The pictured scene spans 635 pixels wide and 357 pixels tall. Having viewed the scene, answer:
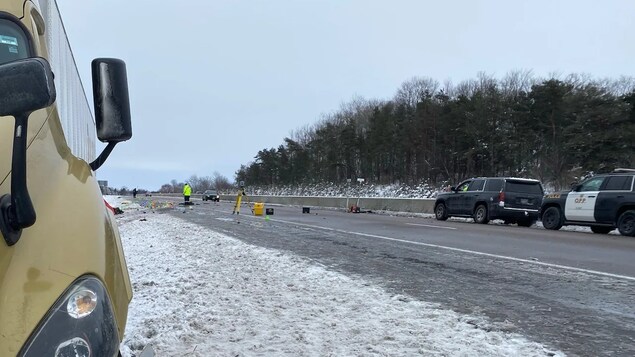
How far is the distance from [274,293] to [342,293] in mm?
884

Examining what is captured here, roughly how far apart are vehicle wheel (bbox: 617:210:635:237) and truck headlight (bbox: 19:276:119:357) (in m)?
16.9

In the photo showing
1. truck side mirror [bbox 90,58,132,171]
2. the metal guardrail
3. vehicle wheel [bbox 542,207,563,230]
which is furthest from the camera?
the metal guardrail

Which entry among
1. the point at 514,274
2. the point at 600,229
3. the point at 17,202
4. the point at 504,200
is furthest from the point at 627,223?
the point at 17,202

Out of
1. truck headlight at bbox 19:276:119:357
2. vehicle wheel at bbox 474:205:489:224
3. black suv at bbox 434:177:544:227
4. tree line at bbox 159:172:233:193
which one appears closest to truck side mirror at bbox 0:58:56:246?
→ truck headlight at bbox 19:276:119:357

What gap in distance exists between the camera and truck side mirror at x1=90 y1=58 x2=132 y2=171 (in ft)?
8.91

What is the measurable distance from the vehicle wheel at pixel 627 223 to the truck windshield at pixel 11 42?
17.0 meters

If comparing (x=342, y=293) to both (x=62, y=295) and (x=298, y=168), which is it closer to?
(x=62, y=295)

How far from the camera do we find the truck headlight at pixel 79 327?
1.49m

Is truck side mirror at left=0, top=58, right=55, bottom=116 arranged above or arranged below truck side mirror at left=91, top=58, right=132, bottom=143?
Result: below

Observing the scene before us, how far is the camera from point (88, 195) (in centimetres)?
205

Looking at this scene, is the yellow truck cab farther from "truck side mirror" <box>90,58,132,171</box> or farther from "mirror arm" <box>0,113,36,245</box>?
"truck side mirror" <box>90,58,132,171</box>

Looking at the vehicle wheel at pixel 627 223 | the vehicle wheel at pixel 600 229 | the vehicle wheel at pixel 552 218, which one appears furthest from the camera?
the vehicle wheel at pixel 552 218

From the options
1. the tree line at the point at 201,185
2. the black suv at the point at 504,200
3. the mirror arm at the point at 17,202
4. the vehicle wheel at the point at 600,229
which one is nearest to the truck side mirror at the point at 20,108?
the mirror arm at the point at 17,202

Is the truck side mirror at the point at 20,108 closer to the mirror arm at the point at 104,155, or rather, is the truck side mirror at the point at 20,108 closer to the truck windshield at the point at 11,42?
the truck windshield at the point at 11,42
